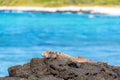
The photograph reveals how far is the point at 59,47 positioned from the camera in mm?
47031

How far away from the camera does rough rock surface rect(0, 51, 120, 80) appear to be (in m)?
15.1

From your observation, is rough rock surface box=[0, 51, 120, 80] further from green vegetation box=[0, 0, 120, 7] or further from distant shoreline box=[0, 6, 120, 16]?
green vegetation box=[0, 0, 120, 7]

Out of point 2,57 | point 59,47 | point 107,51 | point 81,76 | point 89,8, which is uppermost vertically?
point 89,8

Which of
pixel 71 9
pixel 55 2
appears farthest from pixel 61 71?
pixel 55 2

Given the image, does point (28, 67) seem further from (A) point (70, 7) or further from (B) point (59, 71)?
(A) point (70, 7)

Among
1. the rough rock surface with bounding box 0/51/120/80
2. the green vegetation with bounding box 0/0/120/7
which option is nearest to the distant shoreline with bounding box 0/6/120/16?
the green vegetation with bounding box 0/0/120/7

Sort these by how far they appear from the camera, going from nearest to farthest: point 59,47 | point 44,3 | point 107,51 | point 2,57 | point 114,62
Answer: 1. point 114,62
2. point 2,57
3. point 107,51
4. point 59,47
5. point 44,3

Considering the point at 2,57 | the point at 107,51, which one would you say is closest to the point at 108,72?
the point at 2,57

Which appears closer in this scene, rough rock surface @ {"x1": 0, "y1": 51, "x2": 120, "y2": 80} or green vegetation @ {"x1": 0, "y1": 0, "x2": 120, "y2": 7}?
rough rock surface @ {"x1": 0, "y1": 51, "x2": 120, "y2": 80}

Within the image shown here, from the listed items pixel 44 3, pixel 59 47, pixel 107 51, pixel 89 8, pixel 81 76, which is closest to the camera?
pixel 81 76

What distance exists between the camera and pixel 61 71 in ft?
50.5

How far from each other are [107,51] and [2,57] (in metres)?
9.57

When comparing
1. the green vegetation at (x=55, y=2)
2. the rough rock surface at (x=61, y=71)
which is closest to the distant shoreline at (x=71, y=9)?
the green vegetation at (x=55, y=2)

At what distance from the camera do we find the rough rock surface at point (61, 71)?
594 inches
